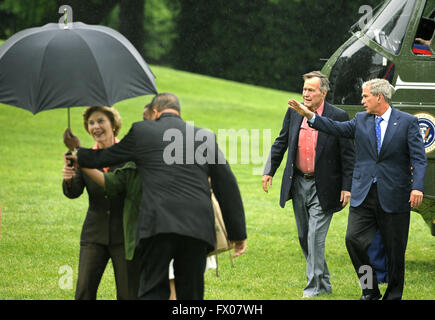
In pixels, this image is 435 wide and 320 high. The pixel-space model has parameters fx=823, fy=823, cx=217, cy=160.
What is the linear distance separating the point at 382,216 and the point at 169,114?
8.00ft

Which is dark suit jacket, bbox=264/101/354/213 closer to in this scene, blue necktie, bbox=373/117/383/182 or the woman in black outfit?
blue necktie, bbox=373/117/383/182

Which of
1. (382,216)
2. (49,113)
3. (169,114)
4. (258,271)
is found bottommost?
(49,113)

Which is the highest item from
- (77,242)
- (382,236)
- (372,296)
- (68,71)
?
(68,71)

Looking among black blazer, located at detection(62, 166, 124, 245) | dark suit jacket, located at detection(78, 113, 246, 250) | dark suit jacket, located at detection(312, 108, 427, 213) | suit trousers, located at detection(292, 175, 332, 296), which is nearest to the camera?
dark suit jacket, located at detection(78, 113, 246, 250)

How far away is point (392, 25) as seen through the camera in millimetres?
9078

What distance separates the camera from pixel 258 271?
29.7 ft

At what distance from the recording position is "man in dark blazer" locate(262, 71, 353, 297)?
7715 millimetres

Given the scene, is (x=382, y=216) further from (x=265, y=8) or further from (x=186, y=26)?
(x=186, y=26)

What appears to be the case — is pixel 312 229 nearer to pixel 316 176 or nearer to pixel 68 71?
pixel 316 176

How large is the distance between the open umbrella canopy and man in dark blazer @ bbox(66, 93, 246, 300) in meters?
0.34

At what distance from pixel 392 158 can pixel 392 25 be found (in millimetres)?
2570

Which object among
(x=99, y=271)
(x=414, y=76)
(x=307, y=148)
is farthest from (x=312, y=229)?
(x=99, y=271)

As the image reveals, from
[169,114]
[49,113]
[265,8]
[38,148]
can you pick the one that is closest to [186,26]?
[265,8]

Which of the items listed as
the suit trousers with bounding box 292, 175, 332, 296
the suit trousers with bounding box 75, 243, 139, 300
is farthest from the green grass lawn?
the suit trousers with bounding box 75, 243, 139, 300
